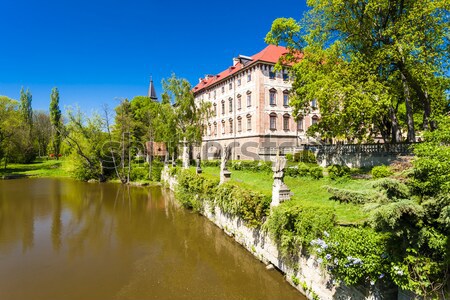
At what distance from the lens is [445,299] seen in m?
5.14

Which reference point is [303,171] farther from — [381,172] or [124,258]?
[124,258]

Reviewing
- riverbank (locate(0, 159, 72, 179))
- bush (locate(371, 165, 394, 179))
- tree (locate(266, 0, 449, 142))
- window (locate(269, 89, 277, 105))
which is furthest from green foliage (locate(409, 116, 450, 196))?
riverbank (locate(0, 159, 72, 179))

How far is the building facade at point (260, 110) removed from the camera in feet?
101

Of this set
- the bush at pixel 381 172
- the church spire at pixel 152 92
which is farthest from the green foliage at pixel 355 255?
the church spire at pixel 152 92

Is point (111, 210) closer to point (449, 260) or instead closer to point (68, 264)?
point (68, 264)

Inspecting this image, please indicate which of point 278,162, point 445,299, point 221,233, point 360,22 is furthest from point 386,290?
point 360,22

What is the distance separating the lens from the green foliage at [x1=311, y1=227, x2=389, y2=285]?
5684 millimetres

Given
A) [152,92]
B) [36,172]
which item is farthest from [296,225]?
[152,92]

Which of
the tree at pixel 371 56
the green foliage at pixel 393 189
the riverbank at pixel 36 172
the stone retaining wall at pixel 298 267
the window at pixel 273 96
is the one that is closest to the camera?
the green foliage at pixel 393 189

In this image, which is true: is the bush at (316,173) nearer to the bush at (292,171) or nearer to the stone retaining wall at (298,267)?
the bush at (292,171)

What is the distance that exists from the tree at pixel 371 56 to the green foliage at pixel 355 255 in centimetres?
973

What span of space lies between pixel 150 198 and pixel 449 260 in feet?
69.9

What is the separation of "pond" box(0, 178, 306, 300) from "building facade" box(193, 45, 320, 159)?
15.3 meters

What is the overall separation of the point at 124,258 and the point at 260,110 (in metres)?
23.1
